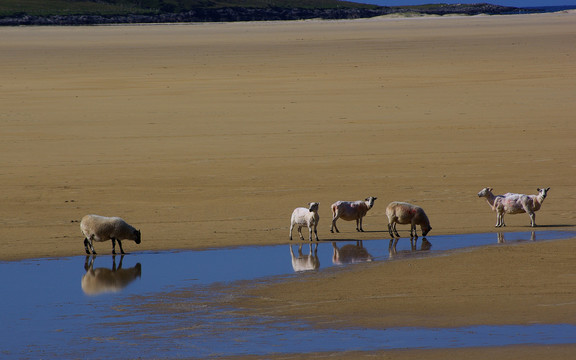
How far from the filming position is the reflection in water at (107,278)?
519 inches

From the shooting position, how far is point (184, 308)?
39.3ft

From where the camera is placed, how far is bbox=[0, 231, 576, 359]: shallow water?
1038 centimetres

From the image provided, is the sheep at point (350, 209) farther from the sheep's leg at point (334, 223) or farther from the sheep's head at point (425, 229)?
the sheep's head at point (425, 229)

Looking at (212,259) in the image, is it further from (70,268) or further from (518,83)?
(518,83)

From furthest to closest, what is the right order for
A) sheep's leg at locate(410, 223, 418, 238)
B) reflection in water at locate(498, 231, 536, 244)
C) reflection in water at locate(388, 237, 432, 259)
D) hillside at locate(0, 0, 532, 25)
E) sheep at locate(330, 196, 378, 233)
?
hillside at locate(0, 0, 532, 25) → sheep at locate(330, 196, 378, 233) → sheep's leg at locate(410, 223, 418, 238) → reflection in water at locate(498, 231, 536, 244) → reflection in water at locate(388, 237, 432, 259)

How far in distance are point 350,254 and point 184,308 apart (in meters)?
3.85

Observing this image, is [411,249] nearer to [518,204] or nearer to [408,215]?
[408,215]

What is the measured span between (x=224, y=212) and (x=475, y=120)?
12380mm

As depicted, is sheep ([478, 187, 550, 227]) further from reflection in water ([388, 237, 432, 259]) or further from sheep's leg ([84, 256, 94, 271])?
sheep's leg ([84, 256, 94, 271])

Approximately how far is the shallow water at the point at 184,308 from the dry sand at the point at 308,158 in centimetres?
61

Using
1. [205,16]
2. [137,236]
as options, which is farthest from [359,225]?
[205,16]

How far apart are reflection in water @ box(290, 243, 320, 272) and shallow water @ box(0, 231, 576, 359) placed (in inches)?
0.6

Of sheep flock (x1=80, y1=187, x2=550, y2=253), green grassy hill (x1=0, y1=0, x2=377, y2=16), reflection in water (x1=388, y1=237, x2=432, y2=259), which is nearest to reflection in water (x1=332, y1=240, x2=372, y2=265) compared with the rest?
reflection in water (x1=388, y1=237, x2=432, y2=259)

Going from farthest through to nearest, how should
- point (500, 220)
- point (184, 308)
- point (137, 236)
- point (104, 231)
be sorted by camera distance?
point (500, 220), point (137, 236), point (104, 231), point (184, 308)
